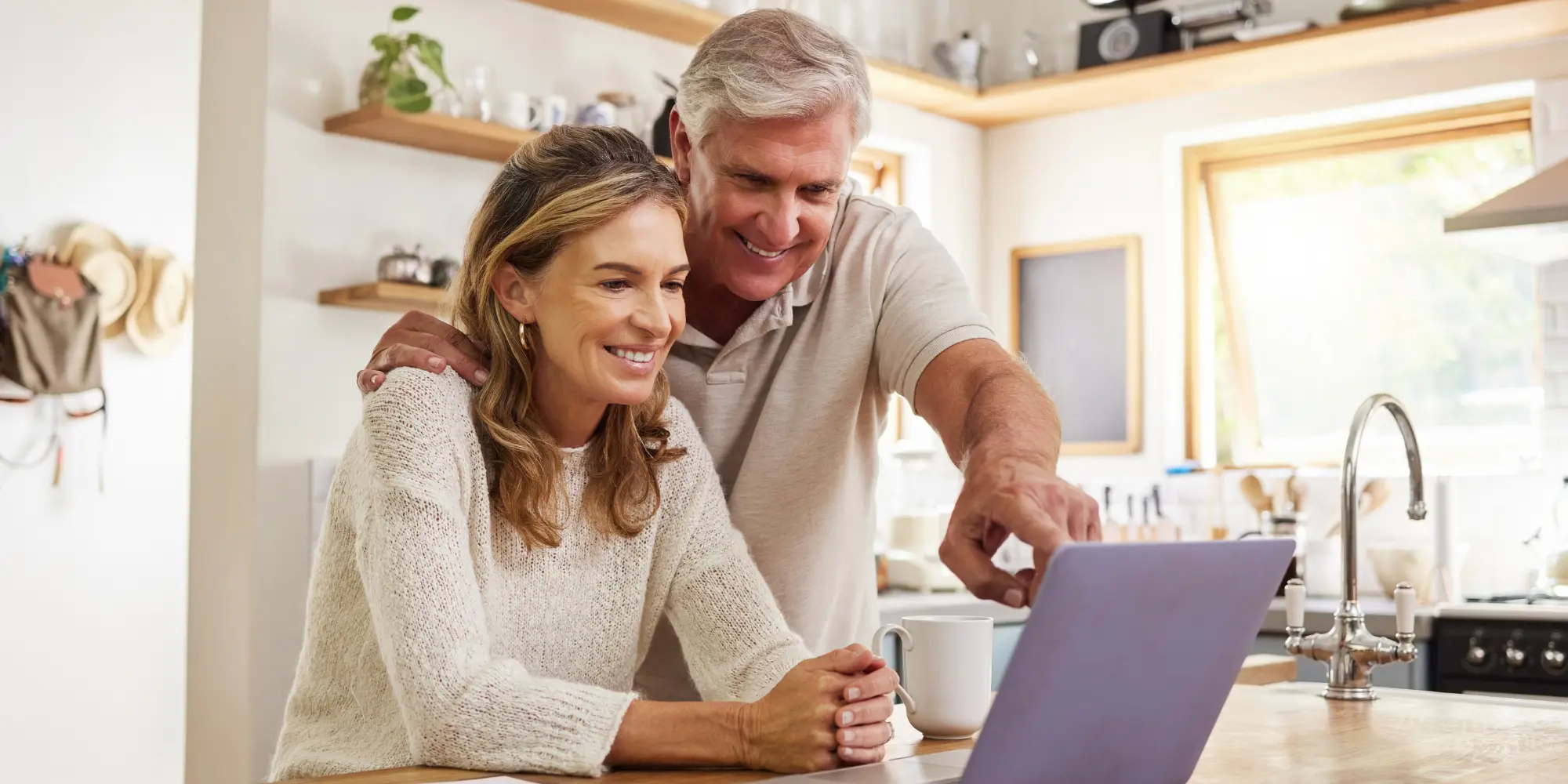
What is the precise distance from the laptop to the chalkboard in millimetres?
4046

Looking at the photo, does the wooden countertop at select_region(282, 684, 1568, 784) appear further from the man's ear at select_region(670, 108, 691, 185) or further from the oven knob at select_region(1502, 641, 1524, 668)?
the oven knob at select_region(1502, 641, 1524, 668)

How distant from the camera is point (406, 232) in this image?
379cm

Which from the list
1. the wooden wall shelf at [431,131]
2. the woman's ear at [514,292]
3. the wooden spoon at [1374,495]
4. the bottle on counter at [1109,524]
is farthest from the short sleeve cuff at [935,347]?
the wooden spoon at [1374,495]

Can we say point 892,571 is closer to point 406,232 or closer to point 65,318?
point 406,232

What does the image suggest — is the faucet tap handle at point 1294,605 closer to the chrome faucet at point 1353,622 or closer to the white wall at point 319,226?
the chrome faucet at point 1353,622

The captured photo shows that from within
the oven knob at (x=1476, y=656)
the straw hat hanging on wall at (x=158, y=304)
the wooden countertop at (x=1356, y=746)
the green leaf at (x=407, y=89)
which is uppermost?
the green leaf at (x=407, y=89)

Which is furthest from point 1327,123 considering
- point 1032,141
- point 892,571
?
point 892,571

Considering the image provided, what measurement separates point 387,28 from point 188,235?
805 mm

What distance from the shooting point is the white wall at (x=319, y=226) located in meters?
3.47

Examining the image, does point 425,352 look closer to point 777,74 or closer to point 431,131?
point 777,74

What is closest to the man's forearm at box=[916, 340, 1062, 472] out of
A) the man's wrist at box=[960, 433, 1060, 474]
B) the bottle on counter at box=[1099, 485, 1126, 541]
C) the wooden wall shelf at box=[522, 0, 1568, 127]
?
the man's wrist at box=[960, 433, 1060, 474]

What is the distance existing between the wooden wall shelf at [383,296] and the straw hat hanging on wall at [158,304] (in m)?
0.39

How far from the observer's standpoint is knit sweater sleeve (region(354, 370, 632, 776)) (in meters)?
1.25

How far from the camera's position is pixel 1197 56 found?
15.3ft
